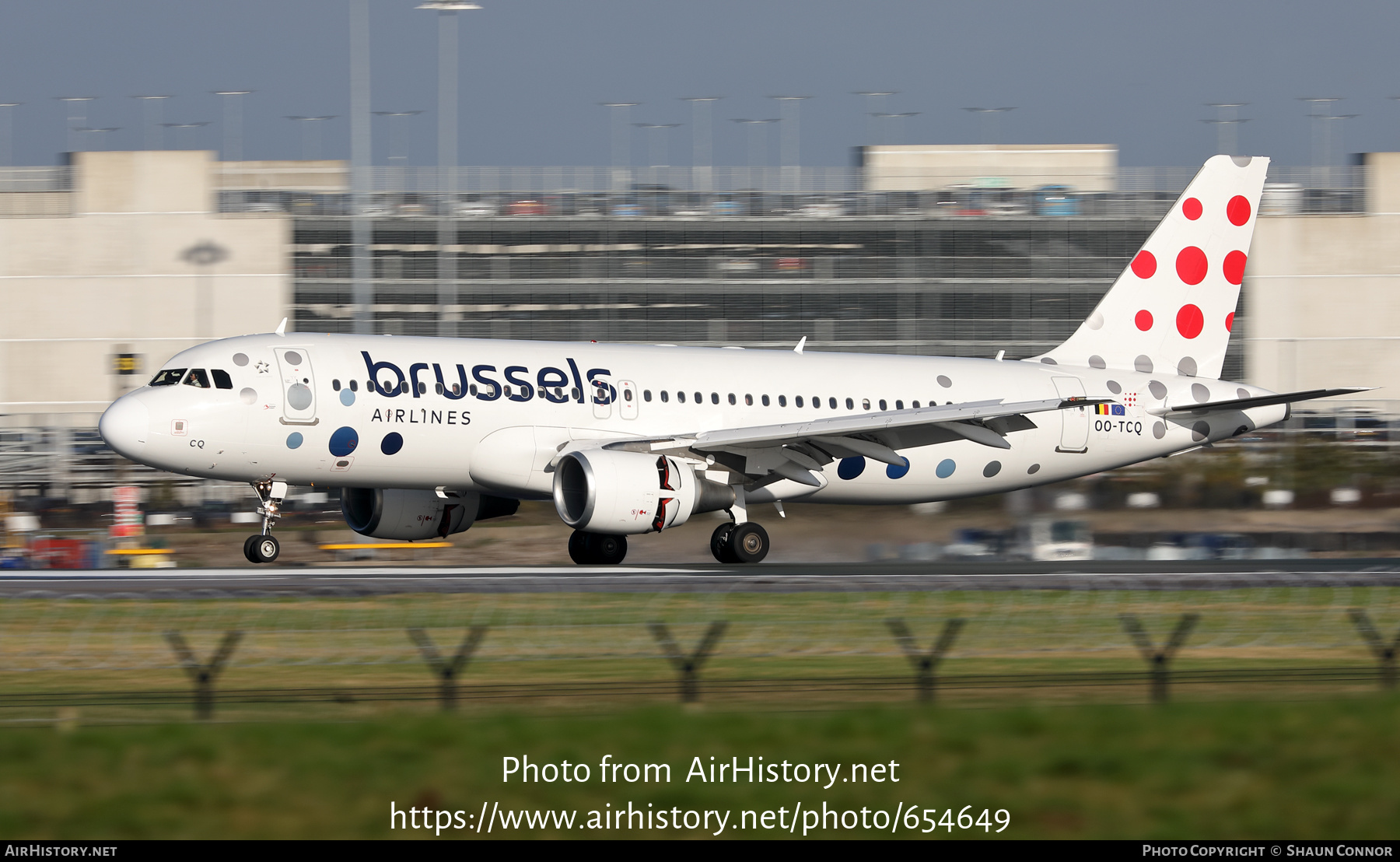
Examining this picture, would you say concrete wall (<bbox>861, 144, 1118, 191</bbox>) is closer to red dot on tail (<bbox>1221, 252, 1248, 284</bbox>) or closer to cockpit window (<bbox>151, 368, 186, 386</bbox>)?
red dot on tail (<bbox>1221, 252, 1248, 284</bbox>)

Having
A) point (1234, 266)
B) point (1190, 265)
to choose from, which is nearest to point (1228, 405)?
point (1190, 265)

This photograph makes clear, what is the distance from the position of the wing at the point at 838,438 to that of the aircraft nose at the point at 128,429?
795cm

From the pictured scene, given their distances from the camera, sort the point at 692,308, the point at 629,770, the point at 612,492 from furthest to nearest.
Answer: the point at 692,308 < the point at 612,492 < the point at 629,770

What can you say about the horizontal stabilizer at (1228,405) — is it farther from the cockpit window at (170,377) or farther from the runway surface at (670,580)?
the cockpit window at (170,377)

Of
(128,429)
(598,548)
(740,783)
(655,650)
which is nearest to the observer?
(740,783)

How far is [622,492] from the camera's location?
28.0 meters

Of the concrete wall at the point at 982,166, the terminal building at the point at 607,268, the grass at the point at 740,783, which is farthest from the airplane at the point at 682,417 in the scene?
the concrete wall at the point at 982,166

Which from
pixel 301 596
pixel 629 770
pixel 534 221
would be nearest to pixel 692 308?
pixel 534 221

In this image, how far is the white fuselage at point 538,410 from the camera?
28.3 m

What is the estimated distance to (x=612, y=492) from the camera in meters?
27.9

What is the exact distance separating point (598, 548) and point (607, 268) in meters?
62.6

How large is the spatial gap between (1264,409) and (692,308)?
59590mm

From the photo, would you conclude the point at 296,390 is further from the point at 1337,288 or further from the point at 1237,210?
the point at 1337,288
